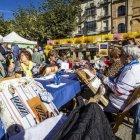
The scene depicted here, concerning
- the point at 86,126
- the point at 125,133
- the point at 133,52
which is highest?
the point at 133,52

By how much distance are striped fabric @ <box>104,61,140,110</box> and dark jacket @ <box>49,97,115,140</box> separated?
1854 millimetres

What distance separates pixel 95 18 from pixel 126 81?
4199cm

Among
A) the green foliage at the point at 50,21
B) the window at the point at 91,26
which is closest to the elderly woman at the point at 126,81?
the green foliage at the point at 50,21

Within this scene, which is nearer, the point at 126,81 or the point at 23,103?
the point at 23,103

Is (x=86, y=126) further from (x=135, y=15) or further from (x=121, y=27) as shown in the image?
(x=121, y=27)

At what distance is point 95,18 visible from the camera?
1751 inches

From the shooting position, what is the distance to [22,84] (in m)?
3.39

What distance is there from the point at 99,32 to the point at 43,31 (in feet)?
39.8

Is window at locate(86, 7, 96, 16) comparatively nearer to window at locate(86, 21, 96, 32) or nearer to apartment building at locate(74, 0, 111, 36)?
apartment building at locate(74, 0, 111, 36)

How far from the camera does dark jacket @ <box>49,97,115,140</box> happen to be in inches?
59.0

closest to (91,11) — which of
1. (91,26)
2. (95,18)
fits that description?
(95,18)

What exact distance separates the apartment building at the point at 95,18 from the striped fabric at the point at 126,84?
37.7 m

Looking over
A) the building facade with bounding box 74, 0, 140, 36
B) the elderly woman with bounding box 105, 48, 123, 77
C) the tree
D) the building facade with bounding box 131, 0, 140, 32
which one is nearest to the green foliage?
the tree

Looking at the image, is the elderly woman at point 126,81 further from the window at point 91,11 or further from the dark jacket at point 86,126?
the window at point 91,11
